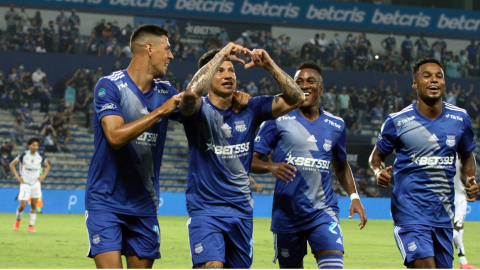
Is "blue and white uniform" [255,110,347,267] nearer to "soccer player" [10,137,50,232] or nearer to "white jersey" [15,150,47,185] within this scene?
"soccer player" [10,137,50,232]

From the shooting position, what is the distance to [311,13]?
32531 mm

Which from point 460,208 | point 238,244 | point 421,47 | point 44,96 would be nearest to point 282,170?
point 238,244

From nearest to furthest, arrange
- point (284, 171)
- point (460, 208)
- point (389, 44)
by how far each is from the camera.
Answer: point (284, 171)
point (460, 208)
point (389, 44)

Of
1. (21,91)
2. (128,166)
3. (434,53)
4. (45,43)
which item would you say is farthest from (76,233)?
(434,53)

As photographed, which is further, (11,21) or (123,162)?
(11,21)

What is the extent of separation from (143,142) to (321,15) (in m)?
28.7

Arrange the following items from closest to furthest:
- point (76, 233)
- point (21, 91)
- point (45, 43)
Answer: point (76, 233) < point (21, 91) < point (45, 43)

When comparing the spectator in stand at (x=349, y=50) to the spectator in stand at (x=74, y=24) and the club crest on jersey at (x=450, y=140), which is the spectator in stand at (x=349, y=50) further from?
the club crest on jersey at (x=450, y=140)

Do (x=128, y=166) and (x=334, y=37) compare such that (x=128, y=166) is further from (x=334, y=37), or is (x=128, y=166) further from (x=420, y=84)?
(x=334, y=37)

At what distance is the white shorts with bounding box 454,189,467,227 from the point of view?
11375 mm

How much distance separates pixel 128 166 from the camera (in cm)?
504

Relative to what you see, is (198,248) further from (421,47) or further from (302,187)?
(421,47)

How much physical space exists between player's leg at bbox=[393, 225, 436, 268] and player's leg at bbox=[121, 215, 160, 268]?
95.5 inches

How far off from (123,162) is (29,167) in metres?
12.6
